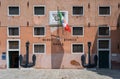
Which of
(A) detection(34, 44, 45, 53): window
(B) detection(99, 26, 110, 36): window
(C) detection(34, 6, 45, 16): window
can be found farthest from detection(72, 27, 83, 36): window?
(C) detection(34, 6, 45, 16): window

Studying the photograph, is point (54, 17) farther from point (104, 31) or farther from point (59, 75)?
point (59, 75)

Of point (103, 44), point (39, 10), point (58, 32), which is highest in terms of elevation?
point (39, 10)

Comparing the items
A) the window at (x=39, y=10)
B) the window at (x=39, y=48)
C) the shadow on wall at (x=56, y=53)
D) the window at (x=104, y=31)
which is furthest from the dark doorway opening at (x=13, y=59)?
the window at (x=104, y=31)

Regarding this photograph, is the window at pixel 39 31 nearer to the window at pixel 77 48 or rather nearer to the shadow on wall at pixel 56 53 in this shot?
the shadow on wall at pixel 56 53

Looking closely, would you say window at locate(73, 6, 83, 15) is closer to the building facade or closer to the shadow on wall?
the building facade

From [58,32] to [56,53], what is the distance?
2.46 m

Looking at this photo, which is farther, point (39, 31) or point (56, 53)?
point (39, 31)

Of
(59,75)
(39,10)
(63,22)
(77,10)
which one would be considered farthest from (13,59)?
(59,75)

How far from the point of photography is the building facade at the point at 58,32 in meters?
33.5

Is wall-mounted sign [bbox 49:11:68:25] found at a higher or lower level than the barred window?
lower

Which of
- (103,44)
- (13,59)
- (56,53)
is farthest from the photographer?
(13,59)

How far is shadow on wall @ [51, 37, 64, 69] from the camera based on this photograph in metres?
33.4

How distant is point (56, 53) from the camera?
3350cm

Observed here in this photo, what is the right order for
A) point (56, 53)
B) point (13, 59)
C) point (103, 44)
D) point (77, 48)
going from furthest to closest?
point (13, 59) < point (103, 44) < point (77, 48) < point (56, 53)
